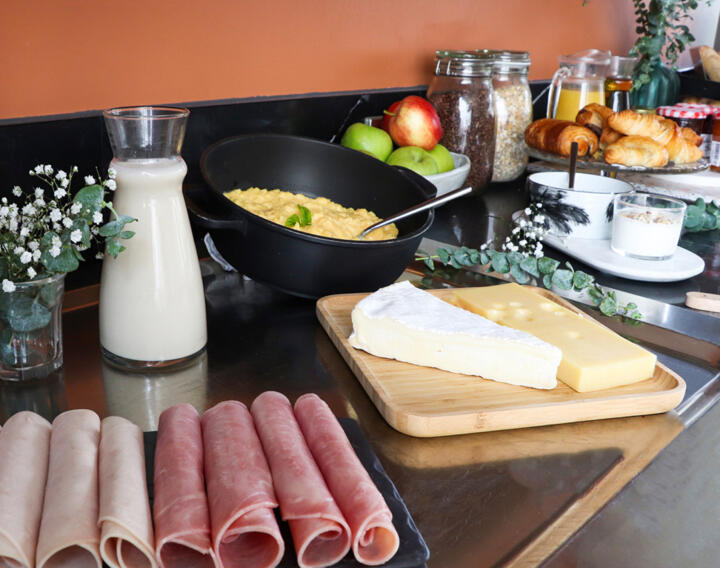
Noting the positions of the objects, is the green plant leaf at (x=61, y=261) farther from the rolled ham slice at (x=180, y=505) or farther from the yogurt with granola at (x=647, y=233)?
the yogurt with granola at (x=647, y=233)

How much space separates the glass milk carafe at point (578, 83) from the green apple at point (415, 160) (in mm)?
738

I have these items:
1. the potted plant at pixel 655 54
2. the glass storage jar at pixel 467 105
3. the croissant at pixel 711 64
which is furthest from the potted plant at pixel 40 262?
the croissant at pixel 711 64

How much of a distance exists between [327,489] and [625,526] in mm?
286

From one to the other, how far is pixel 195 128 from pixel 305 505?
0.97 metres

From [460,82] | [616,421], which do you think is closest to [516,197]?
[460,82]

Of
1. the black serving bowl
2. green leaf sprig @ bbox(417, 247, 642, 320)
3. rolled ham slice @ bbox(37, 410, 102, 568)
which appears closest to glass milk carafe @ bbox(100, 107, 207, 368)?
the black serving bowl

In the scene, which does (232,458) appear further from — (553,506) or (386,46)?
(386,46)

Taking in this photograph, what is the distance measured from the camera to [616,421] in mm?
839

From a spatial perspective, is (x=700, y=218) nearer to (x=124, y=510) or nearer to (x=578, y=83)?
(x=578, y=83)

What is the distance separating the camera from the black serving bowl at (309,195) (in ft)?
3.30

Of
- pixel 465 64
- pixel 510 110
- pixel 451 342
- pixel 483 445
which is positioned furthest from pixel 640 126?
pixel 483 445

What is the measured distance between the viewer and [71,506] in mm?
531

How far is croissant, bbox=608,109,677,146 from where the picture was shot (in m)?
1.67

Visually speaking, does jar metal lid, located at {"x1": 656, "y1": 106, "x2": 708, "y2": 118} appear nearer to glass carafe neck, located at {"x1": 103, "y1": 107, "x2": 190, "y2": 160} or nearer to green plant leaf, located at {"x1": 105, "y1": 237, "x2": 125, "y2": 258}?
glass carafe neck, located at {"x1": 103, "y1": 107, "x2": 190, "y2": 160}
